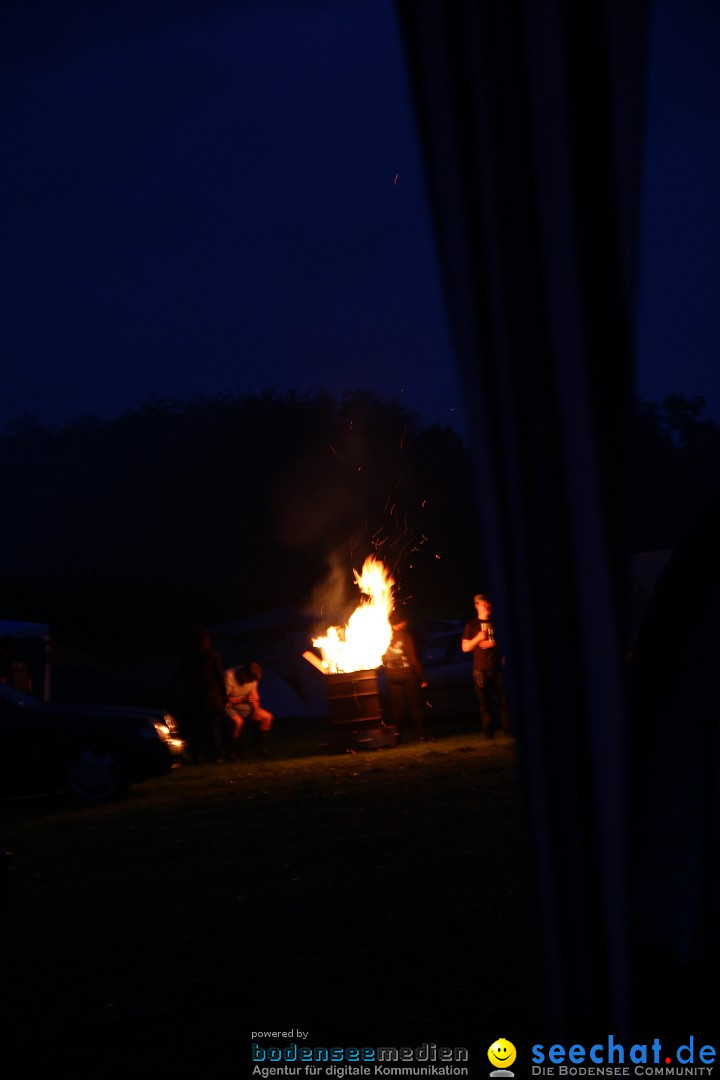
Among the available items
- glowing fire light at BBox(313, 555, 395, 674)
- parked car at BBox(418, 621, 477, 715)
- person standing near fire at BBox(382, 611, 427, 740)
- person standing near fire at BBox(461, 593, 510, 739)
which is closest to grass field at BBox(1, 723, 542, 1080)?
person standing near fire at BBox(461, 593, 510, 739)

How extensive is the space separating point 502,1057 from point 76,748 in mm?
9612

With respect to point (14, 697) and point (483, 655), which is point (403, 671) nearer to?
point (483, 655)

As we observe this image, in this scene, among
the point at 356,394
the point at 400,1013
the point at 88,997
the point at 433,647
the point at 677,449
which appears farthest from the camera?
the point at 356,394

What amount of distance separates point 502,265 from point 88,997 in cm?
428

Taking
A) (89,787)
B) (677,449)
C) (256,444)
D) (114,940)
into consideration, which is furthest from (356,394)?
(114,940)

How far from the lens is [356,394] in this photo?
8681 cm

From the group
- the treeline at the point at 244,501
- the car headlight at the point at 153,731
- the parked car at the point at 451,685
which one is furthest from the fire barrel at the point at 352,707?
the treeline at the point at 244,501

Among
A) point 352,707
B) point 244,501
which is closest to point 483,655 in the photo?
point 352,707

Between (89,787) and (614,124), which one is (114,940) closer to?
(614,124)

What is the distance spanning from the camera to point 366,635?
18.4m

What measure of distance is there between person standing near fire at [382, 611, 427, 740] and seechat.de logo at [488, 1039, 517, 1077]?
12.2 metres

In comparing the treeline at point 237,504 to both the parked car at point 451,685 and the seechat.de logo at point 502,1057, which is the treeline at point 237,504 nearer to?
the parked car at point 451,685

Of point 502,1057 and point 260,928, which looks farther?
point 260,928

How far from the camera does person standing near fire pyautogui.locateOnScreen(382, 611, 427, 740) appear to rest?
16.7m
